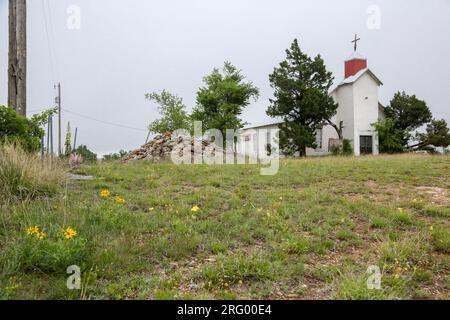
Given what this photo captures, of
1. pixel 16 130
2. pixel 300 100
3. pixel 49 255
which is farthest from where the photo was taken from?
pixel 300 100

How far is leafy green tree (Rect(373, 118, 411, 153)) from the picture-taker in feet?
80.8

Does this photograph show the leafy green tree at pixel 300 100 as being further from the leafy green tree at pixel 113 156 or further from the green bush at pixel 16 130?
the green bush at pixel 16 130

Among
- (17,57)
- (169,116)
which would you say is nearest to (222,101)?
(169,116)

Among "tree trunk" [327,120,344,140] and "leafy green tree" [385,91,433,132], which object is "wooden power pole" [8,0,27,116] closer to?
"tree trunk" [327,120,344,140]

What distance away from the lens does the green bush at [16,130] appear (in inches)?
265

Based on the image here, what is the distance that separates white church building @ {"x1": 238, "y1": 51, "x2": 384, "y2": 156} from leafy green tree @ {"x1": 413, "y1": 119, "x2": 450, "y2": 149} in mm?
3400

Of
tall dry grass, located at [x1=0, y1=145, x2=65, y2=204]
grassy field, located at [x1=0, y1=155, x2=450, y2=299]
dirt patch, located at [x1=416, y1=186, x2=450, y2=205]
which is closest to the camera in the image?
grassy field, located at [x1=0, y1=155, x2=450, y2=299]

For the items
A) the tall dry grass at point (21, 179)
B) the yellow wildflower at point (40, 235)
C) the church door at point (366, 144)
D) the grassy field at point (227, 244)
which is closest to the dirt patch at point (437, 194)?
the grassy field at point (227, 244)

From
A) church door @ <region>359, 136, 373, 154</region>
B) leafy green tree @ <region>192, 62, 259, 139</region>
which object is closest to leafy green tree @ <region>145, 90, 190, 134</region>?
leafy green tree @ <region>192, 62, 259, 139</region>

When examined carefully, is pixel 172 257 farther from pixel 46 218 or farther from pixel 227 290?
pixel 46 218

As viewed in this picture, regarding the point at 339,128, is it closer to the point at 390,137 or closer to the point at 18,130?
the point at 390,137

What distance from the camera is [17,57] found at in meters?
8.93

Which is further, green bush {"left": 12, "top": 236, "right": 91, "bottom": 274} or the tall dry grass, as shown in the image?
the tall dry grass

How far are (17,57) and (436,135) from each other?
85.9ft
